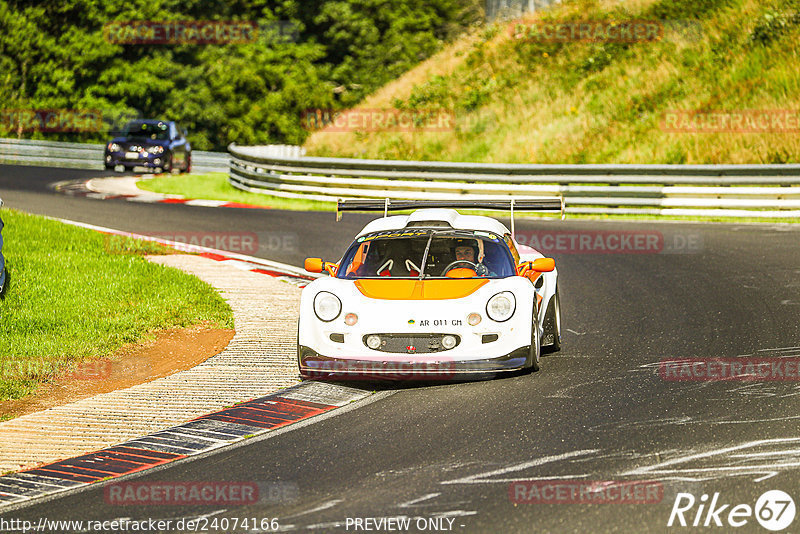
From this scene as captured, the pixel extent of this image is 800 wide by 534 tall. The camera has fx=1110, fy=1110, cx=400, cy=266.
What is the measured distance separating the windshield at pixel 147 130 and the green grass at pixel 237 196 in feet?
5.81

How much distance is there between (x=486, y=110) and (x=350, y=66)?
2786 cm

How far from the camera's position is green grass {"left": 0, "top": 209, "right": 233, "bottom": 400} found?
9.70 metres

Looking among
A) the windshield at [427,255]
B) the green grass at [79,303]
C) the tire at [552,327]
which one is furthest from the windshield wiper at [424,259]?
the green grass at [79,303]

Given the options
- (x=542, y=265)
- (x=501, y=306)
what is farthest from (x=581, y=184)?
(x=501, y=306)

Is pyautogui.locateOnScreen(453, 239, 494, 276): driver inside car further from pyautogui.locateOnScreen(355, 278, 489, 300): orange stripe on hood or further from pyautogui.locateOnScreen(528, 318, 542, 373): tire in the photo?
pyautogui.locateOnScreen(528, 318, 542, 373): tire

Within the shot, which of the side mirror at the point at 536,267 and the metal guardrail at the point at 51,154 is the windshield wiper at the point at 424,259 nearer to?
the side mirror at the point at 536,267

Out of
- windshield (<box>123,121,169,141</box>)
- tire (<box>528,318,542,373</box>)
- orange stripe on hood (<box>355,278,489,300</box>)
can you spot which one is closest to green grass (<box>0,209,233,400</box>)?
orange stripe on hood (<box>355,278,489,300</box>)

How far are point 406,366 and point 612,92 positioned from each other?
21398 millimetres

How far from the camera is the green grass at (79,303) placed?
9.70m

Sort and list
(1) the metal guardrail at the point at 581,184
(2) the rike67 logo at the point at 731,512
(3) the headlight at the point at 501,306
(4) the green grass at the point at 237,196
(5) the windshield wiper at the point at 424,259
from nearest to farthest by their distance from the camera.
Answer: (2) the rike67 logo at the point at 731,512, (3) the headlight at the point at 501,306, (5) the windshield wiper at the point at 424,259, (1) the metal guardrail at the point at 581,184, (4) the green grass at the point at 237,196

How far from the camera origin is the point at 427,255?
979 centimetres

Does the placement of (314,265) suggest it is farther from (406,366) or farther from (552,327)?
(552,327)

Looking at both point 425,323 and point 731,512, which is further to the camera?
point 425,323

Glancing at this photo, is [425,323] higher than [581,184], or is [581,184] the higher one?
[581,184]
